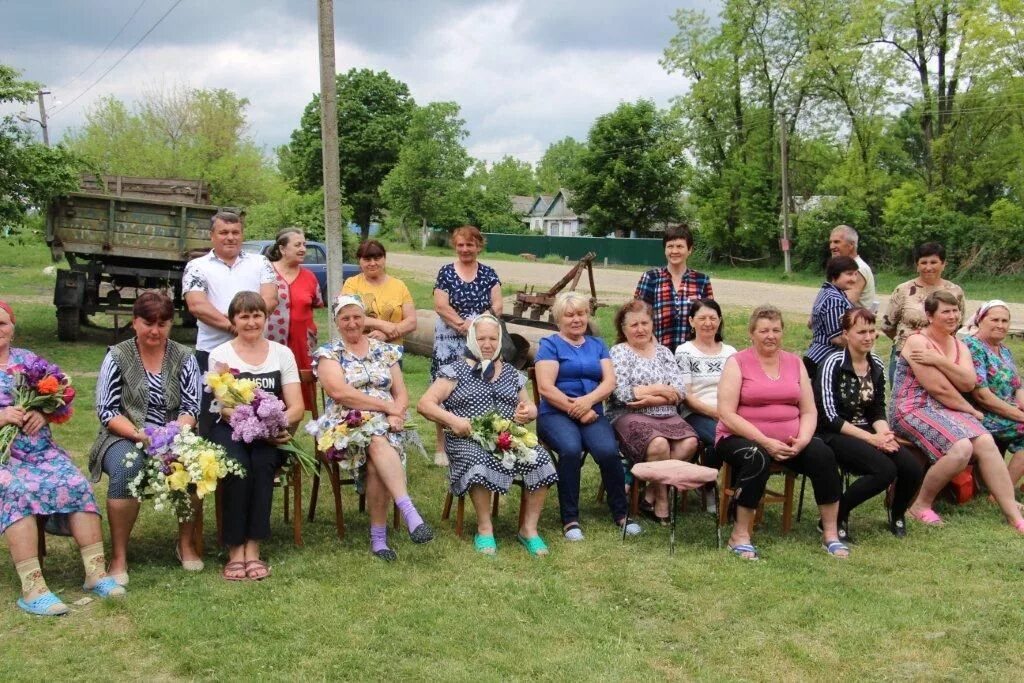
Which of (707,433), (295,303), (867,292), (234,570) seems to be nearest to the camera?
(234,570)

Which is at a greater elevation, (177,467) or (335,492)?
(177,467)

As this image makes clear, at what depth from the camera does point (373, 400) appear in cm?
501

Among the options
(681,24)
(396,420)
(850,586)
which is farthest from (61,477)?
(681,24)

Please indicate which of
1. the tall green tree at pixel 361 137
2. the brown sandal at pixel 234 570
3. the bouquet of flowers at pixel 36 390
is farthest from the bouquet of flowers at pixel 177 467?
the tall green tree at pixel 361 137

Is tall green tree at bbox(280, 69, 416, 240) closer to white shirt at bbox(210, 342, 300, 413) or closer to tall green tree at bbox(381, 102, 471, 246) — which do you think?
tall green tree at bbox(381, 102, 471, 246)

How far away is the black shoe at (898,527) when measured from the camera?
17.2 feet

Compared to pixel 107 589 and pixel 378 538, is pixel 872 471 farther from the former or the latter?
pixel 107 589

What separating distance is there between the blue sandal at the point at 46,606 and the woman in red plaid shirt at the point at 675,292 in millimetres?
3653

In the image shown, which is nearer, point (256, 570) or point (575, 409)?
point (256, 570)

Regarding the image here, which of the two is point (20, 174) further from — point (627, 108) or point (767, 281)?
point (627, 108)

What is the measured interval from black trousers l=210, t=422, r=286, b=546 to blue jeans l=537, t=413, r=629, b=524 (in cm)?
156

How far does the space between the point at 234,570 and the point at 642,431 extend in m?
2.32

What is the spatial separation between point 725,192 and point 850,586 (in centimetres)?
3377

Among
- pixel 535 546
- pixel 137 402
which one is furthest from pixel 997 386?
pixel 137 402
